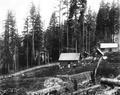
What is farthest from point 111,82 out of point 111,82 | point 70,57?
point 70,57

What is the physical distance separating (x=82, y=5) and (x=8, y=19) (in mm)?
20385

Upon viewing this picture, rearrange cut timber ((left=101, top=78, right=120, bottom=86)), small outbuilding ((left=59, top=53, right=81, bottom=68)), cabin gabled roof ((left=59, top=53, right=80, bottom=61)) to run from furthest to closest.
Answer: cabin gabled roof ((left=59, top=53, right=80, bottom=61))
small outbuilding ((left=59, top=53, right=81, bottom=68))
cut timber ((left=101, top=78, right=120, bottom=86))

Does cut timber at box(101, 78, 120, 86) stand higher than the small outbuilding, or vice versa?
cut timber at box(101, 78, 120, 86)

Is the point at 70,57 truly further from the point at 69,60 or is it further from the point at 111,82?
the point at 111,82

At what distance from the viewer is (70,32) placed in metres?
48.7

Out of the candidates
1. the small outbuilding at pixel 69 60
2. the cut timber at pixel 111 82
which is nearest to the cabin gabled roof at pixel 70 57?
the small outbuilding at pixel 69 60

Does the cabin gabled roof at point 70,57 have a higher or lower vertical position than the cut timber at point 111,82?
lower

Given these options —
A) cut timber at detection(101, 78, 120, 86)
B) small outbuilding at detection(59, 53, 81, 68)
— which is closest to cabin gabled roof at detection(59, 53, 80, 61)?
small outbuilding at detection(59, 53, 81, 68)

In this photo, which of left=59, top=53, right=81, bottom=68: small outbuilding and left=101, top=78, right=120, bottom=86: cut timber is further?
left=59, top=53, right=81, bottom=68: small outbuilding

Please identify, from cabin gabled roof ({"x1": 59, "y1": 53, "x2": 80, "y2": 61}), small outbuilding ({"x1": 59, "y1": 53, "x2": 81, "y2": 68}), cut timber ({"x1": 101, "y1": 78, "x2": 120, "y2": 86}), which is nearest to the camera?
cut timber ({"x1": 101, "y1": 78, "x2": 120, "y2": 86})

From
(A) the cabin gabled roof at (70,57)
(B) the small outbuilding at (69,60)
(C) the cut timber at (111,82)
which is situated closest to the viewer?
(C) the cut timber at (111,82)

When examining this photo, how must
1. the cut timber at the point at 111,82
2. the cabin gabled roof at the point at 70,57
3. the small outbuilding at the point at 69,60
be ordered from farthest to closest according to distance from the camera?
the cabin gabled roof at the point at 70,57 < the small outbuilding at the point at 69,60 < the cut timber at the point at 111,82

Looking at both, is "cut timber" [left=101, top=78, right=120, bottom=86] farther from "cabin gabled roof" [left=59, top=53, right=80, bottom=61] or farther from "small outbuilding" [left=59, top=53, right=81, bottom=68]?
"cabin gabled roof" [left=59, top=53, right=80, bottom=61]

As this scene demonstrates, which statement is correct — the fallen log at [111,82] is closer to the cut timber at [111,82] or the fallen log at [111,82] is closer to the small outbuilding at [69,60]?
the cut timber at [111,82]
